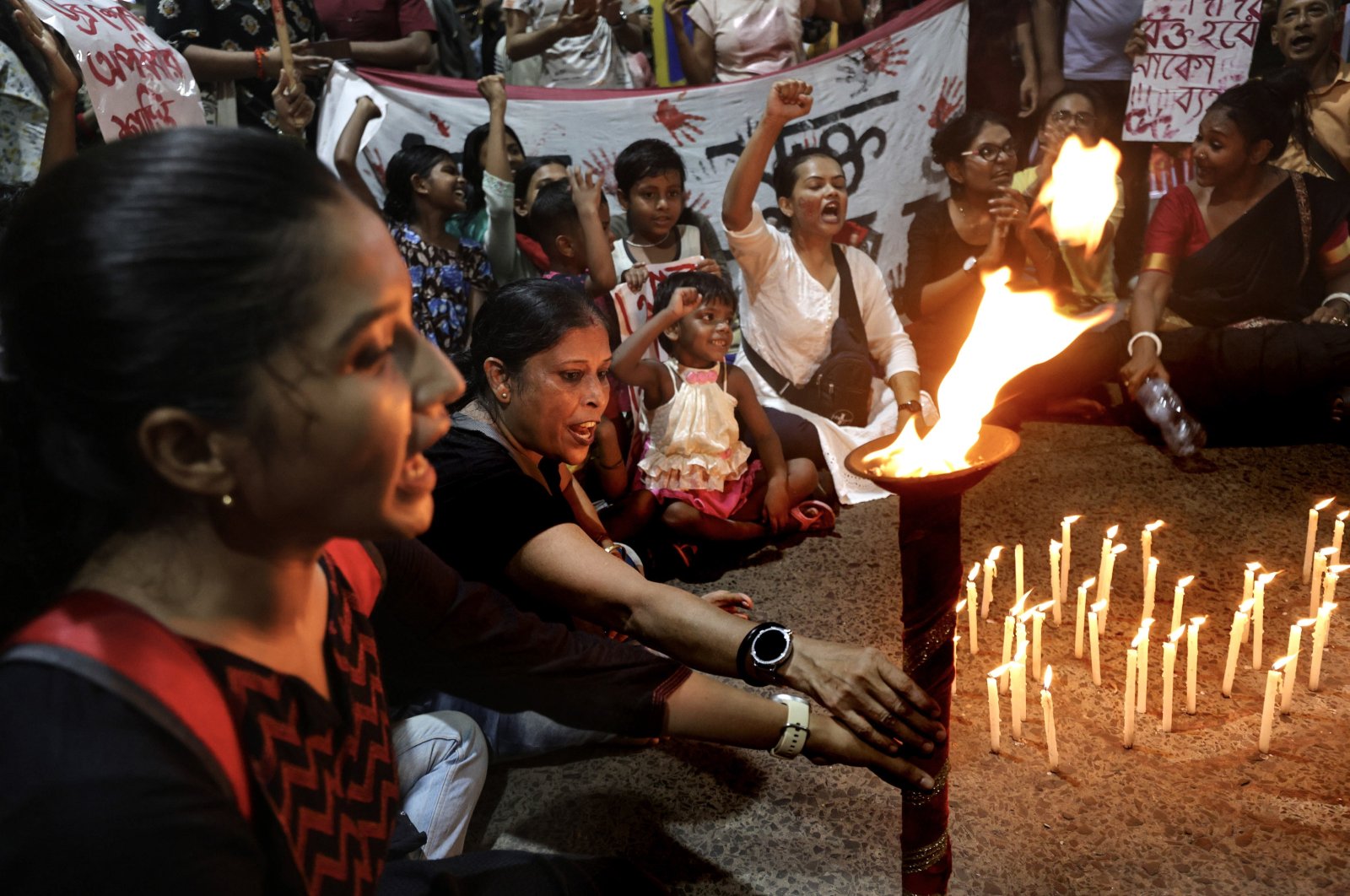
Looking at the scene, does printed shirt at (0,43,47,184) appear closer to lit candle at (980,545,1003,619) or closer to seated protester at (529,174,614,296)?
seated protester at (529,174,614,296)

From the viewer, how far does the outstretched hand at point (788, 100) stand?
434cm

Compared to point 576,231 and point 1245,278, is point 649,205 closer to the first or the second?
point 576,231

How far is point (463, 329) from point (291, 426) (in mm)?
4304

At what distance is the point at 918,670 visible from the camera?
1827 mm

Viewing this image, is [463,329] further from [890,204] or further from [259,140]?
[259,140]

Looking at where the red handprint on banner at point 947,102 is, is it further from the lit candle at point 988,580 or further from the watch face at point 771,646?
the watch face at point 771,646

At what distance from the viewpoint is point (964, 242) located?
5.96 metres

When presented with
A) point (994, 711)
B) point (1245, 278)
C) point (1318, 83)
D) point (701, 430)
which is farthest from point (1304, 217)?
point (994, 711)

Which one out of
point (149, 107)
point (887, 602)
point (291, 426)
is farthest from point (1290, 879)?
point (149, 107)

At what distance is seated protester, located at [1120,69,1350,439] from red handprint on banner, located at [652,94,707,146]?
2873mm

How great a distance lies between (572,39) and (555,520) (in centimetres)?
470

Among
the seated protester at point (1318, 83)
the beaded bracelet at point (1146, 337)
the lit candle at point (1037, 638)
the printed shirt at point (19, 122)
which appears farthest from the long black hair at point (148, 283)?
the seated protester at point (1318, 83)

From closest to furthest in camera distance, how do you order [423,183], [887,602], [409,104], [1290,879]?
[1290,879] → [887,602] → [423,183] → [409,104]

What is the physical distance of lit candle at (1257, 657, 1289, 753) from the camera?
2.72 meters
